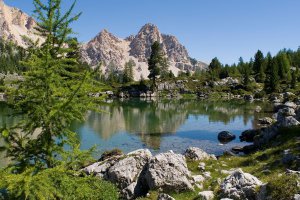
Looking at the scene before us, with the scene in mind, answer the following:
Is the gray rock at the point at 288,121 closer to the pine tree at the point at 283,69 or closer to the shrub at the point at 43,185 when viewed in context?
the shrub at the point at 43,185

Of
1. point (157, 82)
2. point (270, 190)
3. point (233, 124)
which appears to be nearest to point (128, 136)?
point (233, 124)

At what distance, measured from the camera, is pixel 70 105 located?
14.8 m

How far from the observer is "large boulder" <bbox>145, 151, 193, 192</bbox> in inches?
925

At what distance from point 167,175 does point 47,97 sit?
12134 millimetres

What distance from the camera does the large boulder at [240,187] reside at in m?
18.5

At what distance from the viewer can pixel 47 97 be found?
580 inches

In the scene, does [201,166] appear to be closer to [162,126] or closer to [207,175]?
[207,175]

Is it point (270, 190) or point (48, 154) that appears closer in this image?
point (48, 154)

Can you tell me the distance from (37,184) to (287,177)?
38.5 feet

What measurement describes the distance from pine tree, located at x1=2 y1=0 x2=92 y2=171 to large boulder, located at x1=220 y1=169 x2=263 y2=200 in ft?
30.6

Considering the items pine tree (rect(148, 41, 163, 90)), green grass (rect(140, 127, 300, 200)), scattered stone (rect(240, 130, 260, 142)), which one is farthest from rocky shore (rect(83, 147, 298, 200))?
pine tree (rect(148, 41, 163, 90))

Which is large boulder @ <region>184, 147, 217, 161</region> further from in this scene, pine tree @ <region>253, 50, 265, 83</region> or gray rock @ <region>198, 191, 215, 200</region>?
pine tree @ <region>253, 50, 265, 83</region>

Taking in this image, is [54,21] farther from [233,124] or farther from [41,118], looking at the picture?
[233,124]

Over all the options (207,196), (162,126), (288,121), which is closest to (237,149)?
(288,121)
